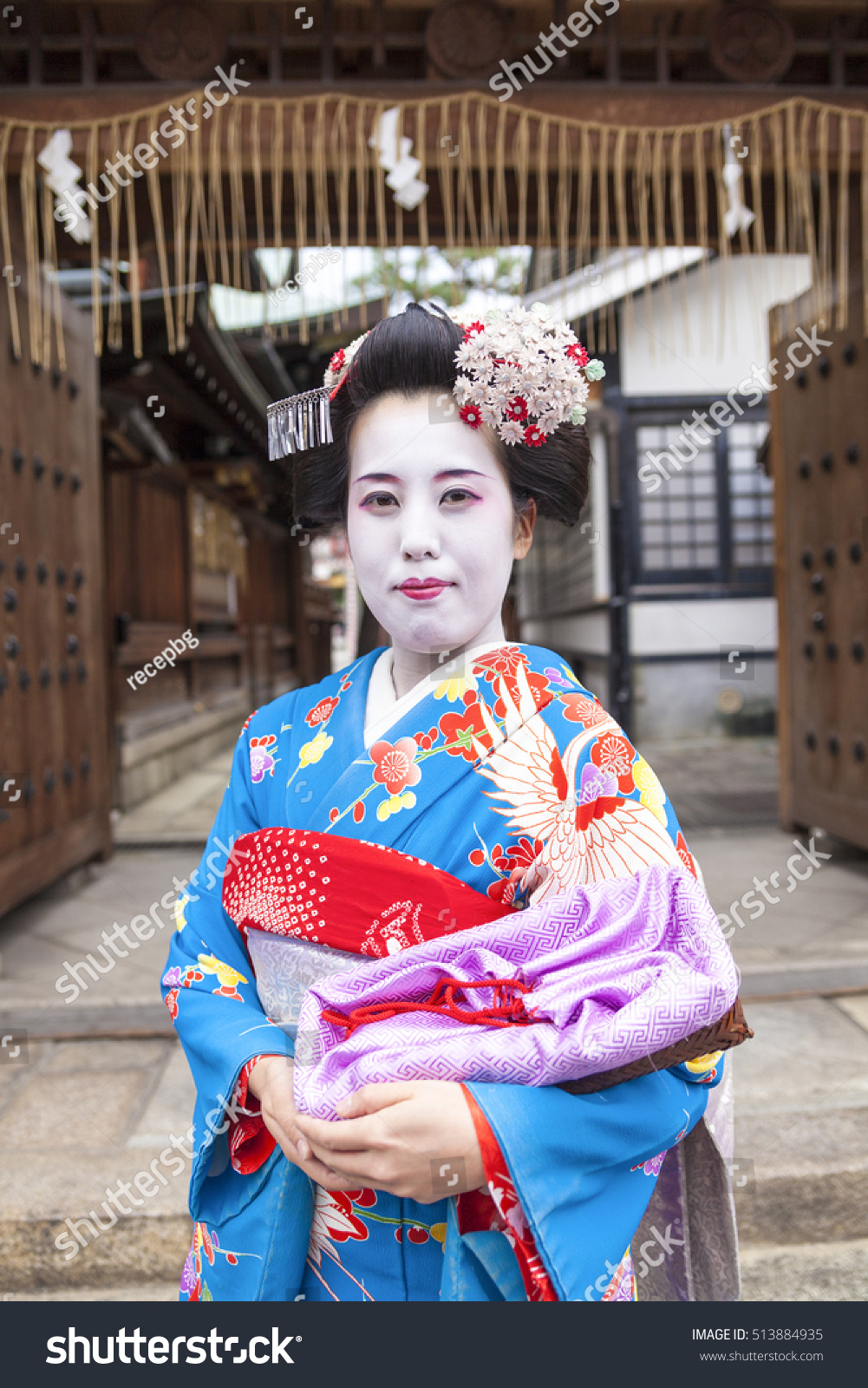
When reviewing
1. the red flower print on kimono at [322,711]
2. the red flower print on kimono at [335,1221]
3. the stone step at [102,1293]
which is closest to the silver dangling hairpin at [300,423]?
the red flower print on kimono at [322,711]

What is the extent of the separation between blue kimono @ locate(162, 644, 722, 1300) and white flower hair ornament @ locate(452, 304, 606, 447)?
0.98 feet

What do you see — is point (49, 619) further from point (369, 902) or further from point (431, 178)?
point (369, 902)

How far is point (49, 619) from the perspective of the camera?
413 cm

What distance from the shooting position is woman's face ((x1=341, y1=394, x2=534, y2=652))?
110cm

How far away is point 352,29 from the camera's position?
10.8 feet

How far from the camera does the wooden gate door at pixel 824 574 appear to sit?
432 cm

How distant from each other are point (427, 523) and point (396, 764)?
309mm

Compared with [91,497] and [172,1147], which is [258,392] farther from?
[172,1147]

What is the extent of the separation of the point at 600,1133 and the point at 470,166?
3.43 metres

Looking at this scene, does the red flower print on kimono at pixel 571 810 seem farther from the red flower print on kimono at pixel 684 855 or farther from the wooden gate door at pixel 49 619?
the wooden gate door at pixel 49 619

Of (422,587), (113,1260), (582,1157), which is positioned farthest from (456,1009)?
(113,1260)

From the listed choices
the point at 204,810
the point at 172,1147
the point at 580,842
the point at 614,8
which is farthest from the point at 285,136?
the point at 204,810

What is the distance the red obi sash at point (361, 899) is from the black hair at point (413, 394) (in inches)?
19.4

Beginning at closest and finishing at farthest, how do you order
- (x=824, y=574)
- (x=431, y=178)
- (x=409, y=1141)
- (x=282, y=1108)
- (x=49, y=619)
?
(x=409, y=1141) → (x=282, y=1108) → (x=431, y=178) → (x=49, y=619) → (x=824, y=574)
